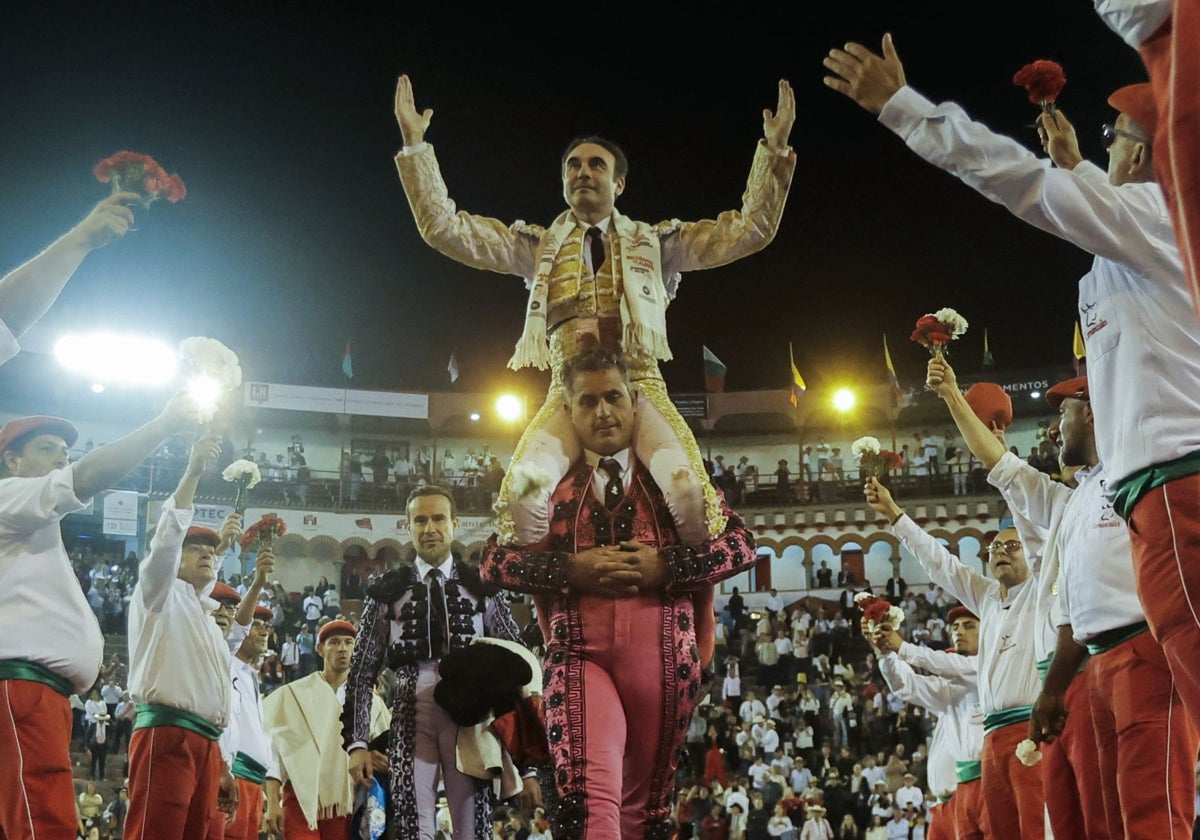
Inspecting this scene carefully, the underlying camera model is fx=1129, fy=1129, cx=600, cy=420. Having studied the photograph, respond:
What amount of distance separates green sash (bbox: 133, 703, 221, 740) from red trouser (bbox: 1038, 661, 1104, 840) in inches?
162

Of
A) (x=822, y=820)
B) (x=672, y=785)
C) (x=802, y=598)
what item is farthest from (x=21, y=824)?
(x=802, y=598)

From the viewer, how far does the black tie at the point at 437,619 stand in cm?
549

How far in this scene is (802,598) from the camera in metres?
31.9

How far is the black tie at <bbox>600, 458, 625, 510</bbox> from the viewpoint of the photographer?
4340mm

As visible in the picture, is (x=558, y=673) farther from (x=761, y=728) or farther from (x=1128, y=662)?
(x=761, y=728)

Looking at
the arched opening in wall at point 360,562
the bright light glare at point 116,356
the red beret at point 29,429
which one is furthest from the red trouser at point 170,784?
the arched opening in wall at point 360,562

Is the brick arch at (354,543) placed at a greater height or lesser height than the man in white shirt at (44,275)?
greater

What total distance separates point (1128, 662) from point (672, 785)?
164 centimetres

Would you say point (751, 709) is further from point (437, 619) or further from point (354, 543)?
point (354, 543)

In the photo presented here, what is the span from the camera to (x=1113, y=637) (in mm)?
3896

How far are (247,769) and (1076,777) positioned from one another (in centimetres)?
580

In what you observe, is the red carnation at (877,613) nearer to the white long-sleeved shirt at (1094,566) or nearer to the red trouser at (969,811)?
the red trouser at (969,811)

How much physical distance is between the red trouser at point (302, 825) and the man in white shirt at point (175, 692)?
1.00 metres

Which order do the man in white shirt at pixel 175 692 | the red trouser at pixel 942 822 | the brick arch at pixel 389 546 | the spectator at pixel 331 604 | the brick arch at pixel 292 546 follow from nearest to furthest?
the man in white shirt at pixel 175 692, the red trouser at pixel 942 822, the spectator at pixel 331 604, the brick arch at pixel 292 546, the brick arch at pixel 389 546
